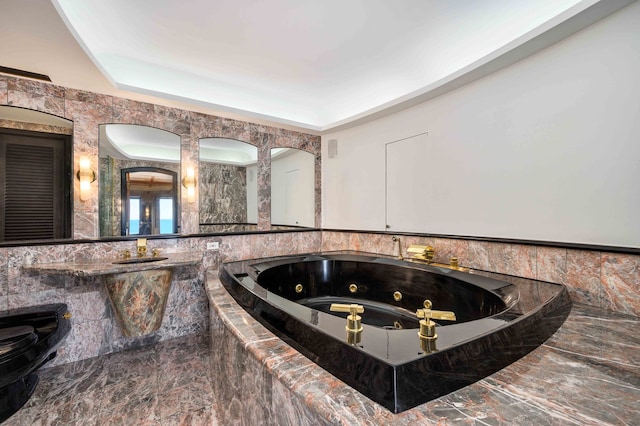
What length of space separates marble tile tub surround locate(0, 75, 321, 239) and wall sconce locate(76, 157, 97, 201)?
3 cm

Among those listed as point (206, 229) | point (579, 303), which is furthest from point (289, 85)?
point (579, 303)

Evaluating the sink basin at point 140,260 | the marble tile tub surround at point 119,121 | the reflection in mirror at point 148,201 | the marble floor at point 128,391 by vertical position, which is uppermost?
the marble tile tub surround at point 119,121

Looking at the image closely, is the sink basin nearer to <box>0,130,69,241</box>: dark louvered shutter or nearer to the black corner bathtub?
<box>0,130,69,241</box>: dark louvered shutter

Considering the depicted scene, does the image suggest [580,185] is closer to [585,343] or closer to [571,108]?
[571,108]

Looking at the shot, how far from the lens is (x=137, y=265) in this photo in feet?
6.29

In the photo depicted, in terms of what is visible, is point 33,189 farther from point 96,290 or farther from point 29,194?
point 96,290

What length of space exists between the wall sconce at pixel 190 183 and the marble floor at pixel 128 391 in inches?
54.3

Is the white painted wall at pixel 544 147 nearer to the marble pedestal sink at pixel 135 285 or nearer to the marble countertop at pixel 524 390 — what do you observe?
the marble countertop at pixel 524 390

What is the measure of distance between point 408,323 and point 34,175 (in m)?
3.20

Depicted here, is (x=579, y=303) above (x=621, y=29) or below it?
below

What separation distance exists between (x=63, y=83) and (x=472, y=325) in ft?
10.3

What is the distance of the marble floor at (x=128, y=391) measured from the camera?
1.55 meters

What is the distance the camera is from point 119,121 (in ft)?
7.77

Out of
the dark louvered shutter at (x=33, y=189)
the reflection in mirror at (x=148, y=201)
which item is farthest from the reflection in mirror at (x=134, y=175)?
the dark louvered shutter at (x=33, y=189)
